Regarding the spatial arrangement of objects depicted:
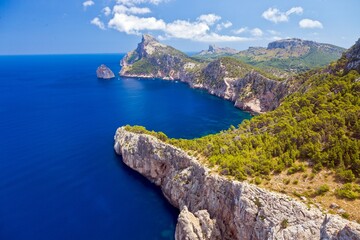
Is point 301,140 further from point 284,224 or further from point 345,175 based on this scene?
point 284,224

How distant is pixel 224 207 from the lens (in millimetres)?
42188

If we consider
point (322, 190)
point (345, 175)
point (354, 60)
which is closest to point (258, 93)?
point (354, 60)

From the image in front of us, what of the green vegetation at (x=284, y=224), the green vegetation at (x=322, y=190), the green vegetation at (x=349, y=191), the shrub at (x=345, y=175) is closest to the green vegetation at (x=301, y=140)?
the shrub at (x=345, y=175)

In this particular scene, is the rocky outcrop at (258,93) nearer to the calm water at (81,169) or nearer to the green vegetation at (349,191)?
the calm water at (81,169)

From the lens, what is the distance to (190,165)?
5272 centimetres

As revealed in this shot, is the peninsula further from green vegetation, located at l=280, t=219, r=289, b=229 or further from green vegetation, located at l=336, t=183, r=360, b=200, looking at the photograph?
green vegetation, located at l=336, t=183, r=360, b=200

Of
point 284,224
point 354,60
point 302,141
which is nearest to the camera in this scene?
point 284,224

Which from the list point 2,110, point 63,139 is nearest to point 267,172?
point 63,139

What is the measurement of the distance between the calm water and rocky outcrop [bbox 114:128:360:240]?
17.7ft

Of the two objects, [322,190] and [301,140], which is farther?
[301,140]

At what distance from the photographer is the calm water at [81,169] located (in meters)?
48.2

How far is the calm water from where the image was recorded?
48.2 m

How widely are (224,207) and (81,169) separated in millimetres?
43221

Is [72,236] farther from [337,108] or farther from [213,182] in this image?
[337,108]
